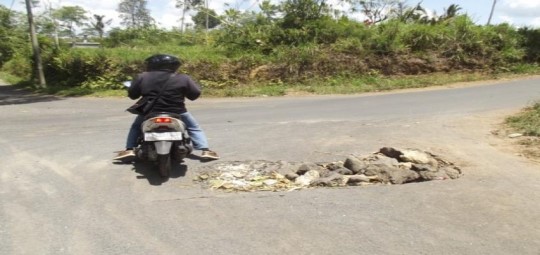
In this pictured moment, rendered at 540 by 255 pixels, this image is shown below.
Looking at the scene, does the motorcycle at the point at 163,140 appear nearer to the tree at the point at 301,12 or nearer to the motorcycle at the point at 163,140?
the motorcycle at the point at 163,140

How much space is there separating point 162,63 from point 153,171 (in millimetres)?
1357

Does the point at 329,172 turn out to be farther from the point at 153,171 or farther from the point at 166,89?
the point at 166,89

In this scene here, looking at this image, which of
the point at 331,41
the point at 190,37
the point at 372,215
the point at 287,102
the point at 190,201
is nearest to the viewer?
the point at 372,215

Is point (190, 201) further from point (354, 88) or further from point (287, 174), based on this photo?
point (354, 88)

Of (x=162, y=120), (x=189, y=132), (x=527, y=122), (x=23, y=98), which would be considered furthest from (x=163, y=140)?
(x=23, y=98)

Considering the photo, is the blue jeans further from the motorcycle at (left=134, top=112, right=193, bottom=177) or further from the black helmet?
the black helmet

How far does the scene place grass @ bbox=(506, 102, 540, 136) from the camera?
829cm

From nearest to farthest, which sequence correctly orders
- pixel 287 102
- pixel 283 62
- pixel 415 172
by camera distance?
pixel 415 172
pixel 287 102
pixel 283 62

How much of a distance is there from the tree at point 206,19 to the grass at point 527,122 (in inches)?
567

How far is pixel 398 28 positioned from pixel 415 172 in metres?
14.7

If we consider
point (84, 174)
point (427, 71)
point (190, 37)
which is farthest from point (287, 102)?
point (190, 37)

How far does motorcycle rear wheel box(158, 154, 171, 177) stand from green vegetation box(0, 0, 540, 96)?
33.3 ft

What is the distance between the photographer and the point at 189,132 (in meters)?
6.73

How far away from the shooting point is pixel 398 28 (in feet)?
64.7
